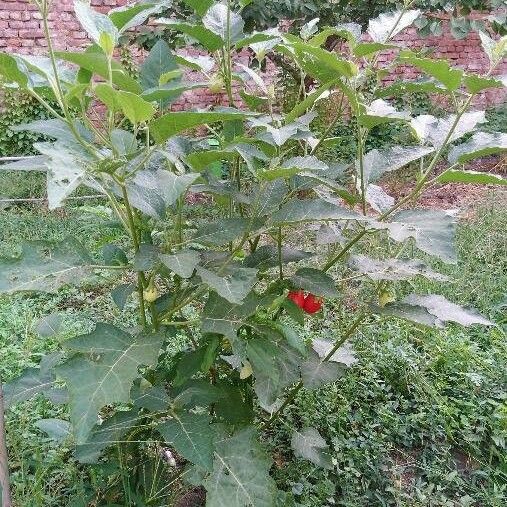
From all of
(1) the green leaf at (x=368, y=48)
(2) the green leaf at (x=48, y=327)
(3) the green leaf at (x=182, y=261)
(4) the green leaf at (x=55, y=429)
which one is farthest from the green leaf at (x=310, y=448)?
(1) the green leaf at (x=368, y=48)

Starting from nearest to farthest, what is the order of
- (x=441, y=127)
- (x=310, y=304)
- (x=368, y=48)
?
(x=368, y=48) → (x=441, y=127) → (x=310, y=304)

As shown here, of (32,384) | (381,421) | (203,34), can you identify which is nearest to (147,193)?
(203,34)

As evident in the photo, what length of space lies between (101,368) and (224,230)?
36 centimetres

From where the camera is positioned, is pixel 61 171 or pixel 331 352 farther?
pixel 331 352

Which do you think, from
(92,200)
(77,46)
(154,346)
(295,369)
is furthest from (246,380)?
(77,46)

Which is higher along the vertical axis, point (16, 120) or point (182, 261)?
point (182, 261)

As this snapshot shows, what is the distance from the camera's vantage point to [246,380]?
1.63 m

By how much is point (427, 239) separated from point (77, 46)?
624 cm

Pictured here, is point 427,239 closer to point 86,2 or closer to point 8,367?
point 86,2

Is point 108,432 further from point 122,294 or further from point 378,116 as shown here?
point 378,116

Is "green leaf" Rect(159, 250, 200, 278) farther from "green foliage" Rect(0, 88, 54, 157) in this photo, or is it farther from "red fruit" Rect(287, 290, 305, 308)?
"green foliage" Rect(0, 88, 54, 157)

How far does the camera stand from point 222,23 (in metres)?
1.37

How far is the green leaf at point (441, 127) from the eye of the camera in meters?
1.37

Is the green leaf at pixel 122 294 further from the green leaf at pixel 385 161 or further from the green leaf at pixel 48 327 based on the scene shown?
the green leaf at pixel 385 161
